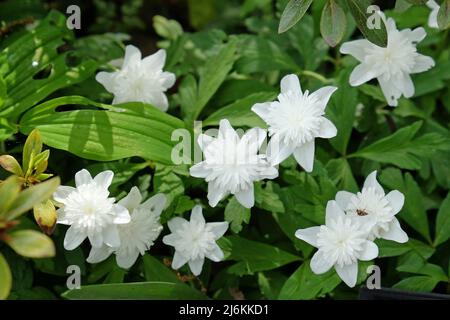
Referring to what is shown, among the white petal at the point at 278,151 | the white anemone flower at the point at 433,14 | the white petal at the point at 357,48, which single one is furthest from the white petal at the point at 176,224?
the white anemone flower at the point at 433,14

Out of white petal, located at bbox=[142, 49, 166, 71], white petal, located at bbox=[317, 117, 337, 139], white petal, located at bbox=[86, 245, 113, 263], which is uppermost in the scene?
white petal, located at bbox=[142, 49, 166, 71]

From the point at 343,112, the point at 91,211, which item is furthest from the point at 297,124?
the point at 91,211

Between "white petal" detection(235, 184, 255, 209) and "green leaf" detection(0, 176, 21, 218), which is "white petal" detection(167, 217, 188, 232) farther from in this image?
"green leaf" detection(0, 176, 21, 218)

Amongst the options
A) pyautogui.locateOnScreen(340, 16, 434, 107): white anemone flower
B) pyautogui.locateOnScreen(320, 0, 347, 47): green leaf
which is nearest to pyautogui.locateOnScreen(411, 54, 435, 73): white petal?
pyautogui.locateOnScreen(340, 16, 434, 107): white anemone flower

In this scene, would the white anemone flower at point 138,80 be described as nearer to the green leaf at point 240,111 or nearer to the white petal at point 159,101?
the white petal at point 159,101
